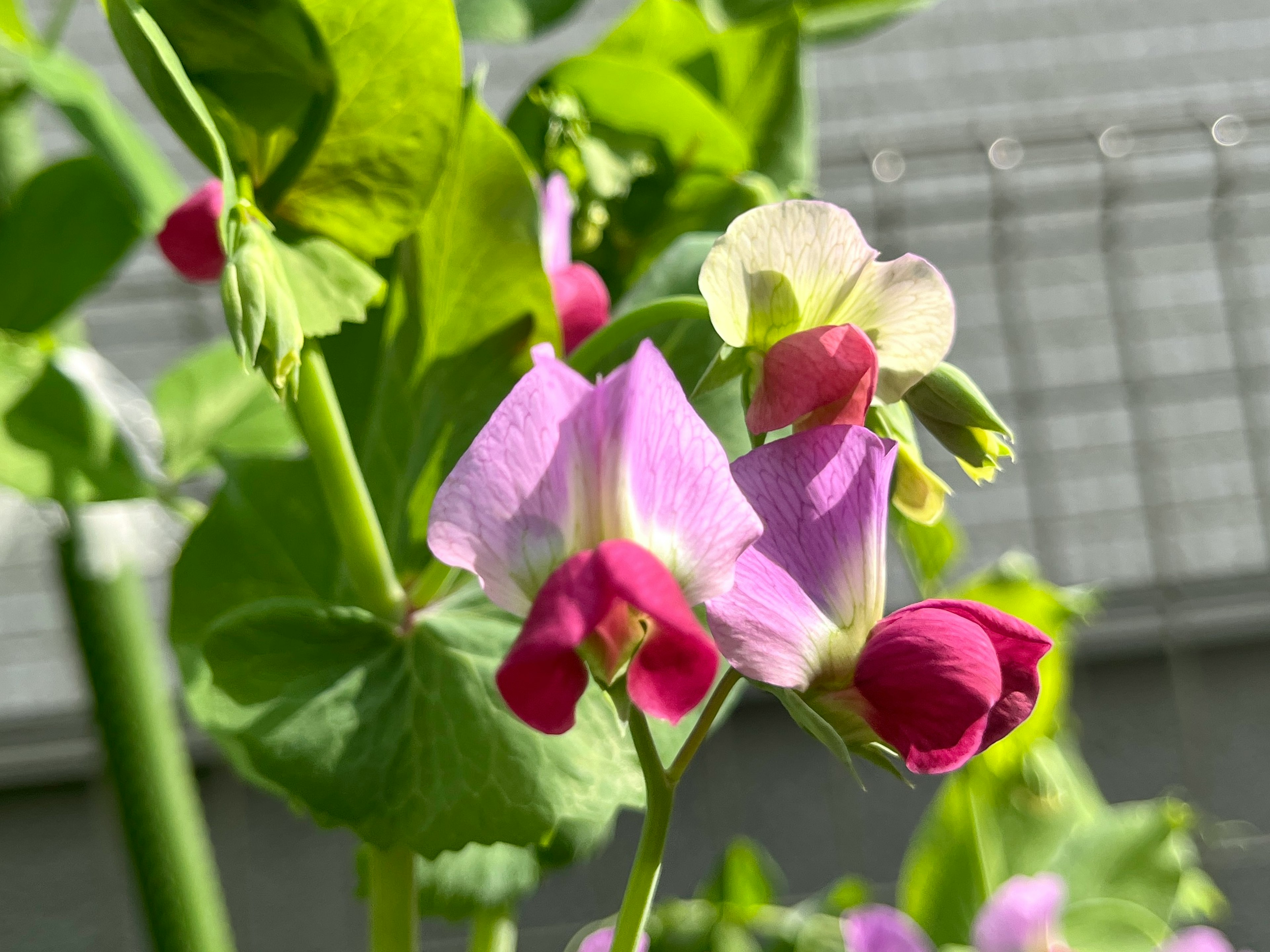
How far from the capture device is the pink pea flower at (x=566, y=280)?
26 cm

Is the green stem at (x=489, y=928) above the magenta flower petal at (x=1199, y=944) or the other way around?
above

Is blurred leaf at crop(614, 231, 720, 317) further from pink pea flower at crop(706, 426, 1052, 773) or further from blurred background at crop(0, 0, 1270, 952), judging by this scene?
blurred background at crop(0, 0, 1270, 952)

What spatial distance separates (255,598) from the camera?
282 mm

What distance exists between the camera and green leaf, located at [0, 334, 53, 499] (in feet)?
1.04

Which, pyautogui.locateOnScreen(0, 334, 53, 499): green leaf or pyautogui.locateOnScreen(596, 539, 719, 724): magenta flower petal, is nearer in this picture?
pyautogui.locateOnScreen(596, 539, 719, 724): magenta flower petal

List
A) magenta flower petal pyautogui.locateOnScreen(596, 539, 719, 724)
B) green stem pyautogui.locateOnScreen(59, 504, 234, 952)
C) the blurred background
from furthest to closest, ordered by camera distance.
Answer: the blurred background
green stem pyautogui.locateOnScreen(59, 504, 234, 952)
magenta flower petal pyautogui.locateOnScreen(596, 539, 719, 724)

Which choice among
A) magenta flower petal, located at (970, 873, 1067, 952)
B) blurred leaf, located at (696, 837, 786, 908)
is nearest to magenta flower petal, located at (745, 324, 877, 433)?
magenta flower petal, located at (970, 873, 1067, 952)

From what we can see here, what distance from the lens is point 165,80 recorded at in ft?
0.60

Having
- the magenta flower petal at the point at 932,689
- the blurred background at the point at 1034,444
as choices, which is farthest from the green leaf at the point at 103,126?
the blurred background at the point at 1034,444

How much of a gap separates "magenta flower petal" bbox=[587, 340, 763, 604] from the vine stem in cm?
2

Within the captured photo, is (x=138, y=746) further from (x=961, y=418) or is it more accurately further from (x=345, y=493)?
(x=961, y=418)

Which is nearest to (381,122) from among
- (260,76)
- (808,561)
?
(260,76)

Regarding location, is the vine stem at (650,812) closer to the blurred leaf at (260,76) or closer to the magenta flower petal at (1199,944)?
the blurred leaf at (260,76)

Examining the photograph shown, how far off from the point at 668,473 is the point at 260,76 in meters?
0.13
